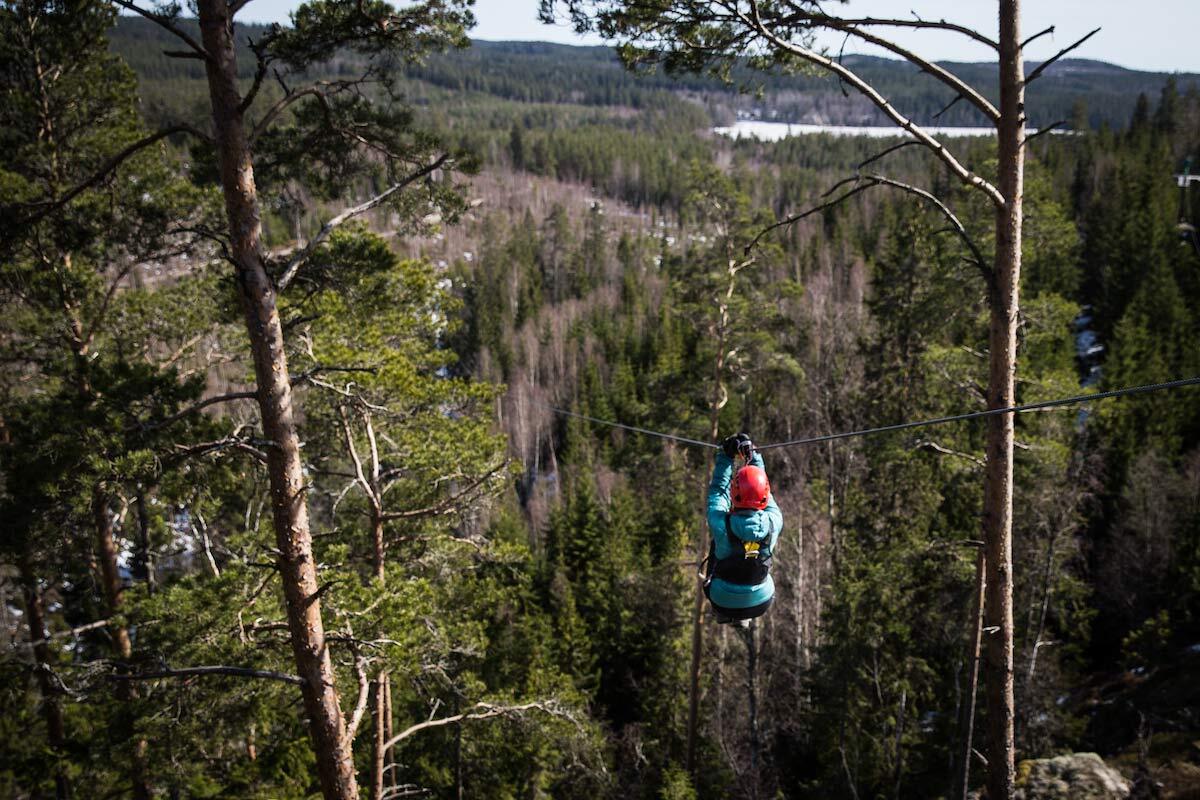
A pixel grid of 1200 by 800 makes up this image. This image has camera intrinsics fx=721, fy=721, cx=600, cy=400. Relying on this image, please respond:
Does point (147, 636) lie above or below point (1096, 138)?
below

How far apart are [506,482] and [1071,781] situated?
249 inches

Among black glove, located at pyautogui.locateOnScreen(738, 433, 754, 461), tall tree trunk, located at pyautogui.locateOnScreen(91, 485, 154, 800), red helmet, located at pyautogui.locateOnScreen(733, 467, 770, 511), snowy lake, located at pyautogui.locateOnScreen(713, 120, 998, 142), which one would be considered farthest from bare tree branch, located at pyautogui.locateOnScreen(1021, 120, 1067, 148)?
snowy lake, located at pyautogui.locateOnScreen(713, 120, 998, 142)

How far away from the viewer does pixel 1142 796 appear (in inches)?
271

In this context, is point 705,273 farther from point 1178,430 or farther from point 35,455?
point 1178,430

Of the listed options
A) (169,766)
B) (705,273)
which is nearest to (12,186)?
(169,766)

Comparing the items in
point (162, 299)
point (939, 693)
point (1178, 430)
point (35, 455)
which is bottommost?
point (939, 693)

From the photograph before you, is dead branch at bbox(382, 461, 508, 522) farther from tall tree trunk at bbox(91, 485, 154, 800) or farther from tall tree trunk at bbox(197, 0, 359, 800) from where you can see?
tall tree trunk at bbox(91, 485, 154, 800)

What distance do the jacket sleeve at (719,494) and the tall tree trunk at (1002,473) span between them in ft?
5.02

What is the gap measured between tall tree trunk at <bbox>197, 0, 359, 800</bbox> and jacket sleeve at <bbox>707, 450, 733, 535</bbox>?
2.51m

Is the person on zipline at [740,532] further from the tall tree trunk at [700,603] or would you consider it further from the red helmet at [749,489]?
the tall tree trunk at [700,603]

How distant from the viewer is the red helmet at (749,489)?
4.41 m

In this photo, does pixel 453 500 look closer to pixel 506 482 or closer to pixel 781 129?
pixel 506 482

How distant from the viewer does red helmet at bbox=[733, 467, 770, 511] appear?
441 centimetres

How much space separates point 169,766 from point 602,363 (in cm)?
4079
